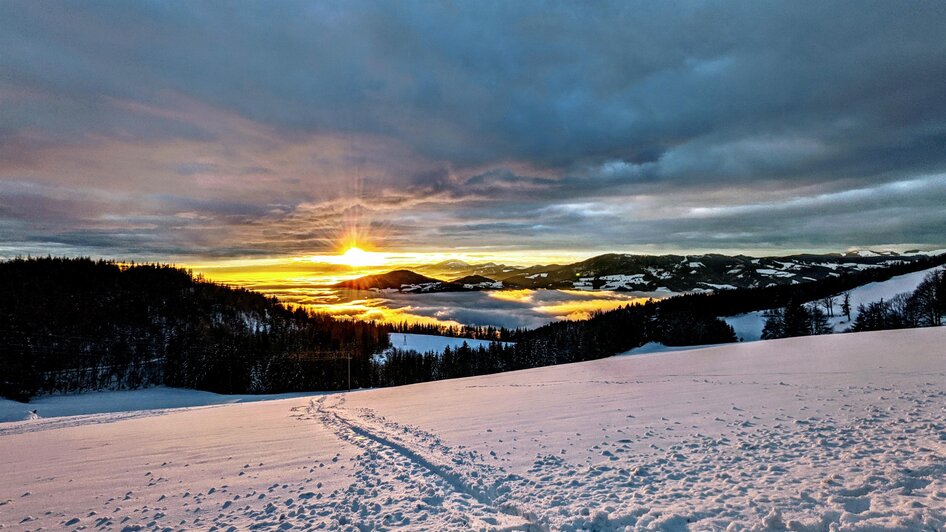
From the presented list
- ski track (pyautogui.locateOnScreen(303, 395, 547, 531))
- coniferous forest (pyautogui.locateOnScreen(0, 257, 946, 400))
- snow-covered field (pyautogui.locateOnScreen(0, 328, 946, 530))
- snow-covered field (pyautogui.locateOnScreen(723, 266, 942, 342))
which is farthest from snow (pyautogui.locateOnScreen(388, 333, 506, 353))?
ski track (pyautogui.locateOnScreen(303, 395, 547, 531))

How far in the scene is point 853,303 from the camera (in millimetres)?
143125

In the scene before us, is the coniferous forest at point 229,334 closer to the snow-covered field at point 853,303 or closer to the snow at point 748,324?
the snow at point 748,324

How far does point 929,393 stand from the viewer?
55.1 ft

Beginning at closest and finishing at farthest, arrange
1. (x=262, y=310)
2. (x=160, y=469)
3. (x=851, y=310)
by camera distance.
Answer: (x=160, y=469) < (x=851, y=310) < (x=262, y=310)

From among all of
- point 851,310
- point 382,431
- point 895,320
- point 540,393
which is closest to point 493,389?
point 540,393

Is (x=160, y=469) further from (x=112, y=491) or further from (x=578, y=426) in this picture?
(x=578, y=426)

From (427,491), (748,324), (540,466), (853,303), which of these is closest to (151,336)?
(427,491)

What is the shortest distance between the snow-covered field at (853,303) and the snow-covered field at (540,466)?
120m

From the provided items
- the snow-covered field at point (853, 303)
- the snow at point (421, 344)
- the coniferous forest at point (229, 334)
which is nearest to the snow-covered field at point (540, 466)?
the coniferous forest at point (229, 334)

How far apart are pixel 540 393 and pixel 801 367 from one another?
1766cm

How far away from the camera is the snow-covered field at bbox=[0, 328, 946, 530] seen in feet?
26.4

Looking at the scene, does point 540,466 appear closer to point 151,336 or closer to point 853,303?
point 151,336

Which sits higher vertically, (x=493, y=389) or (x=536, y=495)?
(x=536, y=495)

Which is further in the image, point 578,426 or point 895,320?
point 895,320
